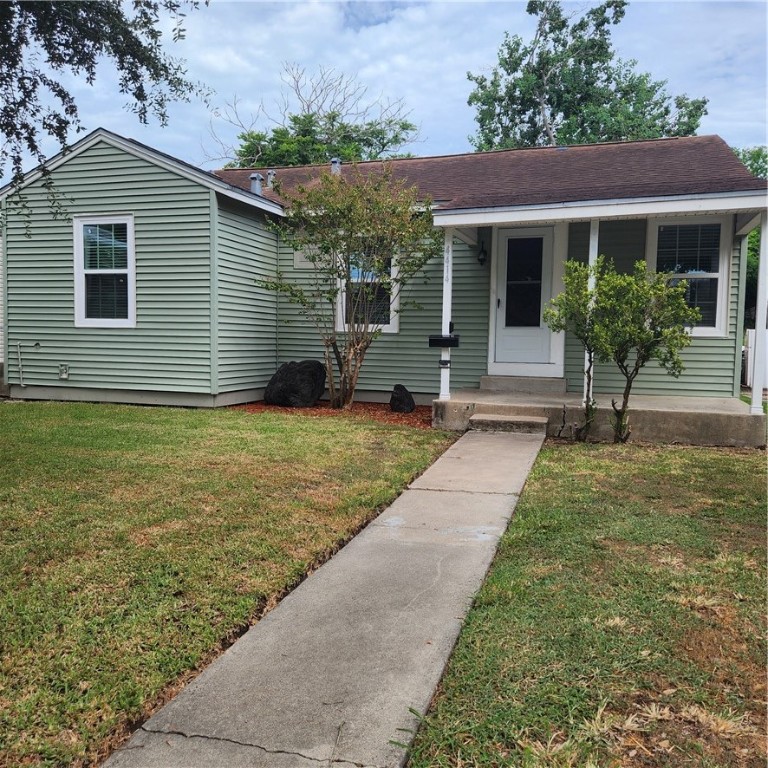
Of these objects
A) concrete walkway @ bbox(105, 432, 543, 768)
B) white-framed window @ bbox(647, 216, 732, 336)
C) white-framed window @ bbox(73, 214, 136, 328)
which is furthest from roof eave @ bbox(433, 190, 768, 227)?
white-framed window @ bbox(73, 214, 136, 328)

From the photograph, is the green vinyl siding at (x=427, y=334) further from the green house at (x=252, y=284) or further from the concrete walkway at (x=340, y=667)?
the concrete walkway at (x=340, y=667)

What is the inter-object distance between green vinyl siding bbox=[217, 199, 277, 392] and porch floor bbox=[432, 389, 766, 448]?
336 cm

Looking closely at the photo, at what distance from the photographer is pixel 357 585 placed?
9.16 ft

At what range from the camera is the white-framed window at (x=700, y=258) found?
780 cm

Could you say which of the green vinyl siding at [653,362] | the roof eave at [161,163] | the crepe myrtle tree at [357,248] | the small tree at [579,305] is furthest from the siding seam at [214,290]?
the green vinyl siding at [653,362]

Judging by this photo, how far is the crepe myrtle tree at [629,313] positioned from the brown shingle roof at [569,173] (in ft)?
4.18

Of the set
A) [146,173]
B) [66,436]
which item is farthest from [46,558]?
[146,173]

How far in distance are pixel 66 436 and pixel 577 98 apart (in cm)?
2504

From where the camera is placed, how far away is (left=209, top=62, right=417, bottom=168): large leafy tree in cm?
2305

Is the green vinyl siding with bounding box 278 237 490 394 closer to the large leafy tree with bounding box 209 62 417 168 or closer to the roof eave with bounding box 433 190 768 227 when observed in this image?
the roof eave with bounding box 433 190 768 227

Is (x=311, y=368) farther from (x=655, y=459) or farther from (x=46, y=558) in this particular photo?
(x=46, y=558)

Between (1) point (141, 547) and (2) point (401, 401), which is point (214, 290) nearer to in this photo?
(2) point (401, 401)

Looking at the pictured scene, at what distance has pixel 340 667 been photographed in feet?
6.86

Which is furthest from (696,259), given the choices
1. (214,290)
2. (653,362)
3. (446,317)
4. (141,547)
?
(141,547)
